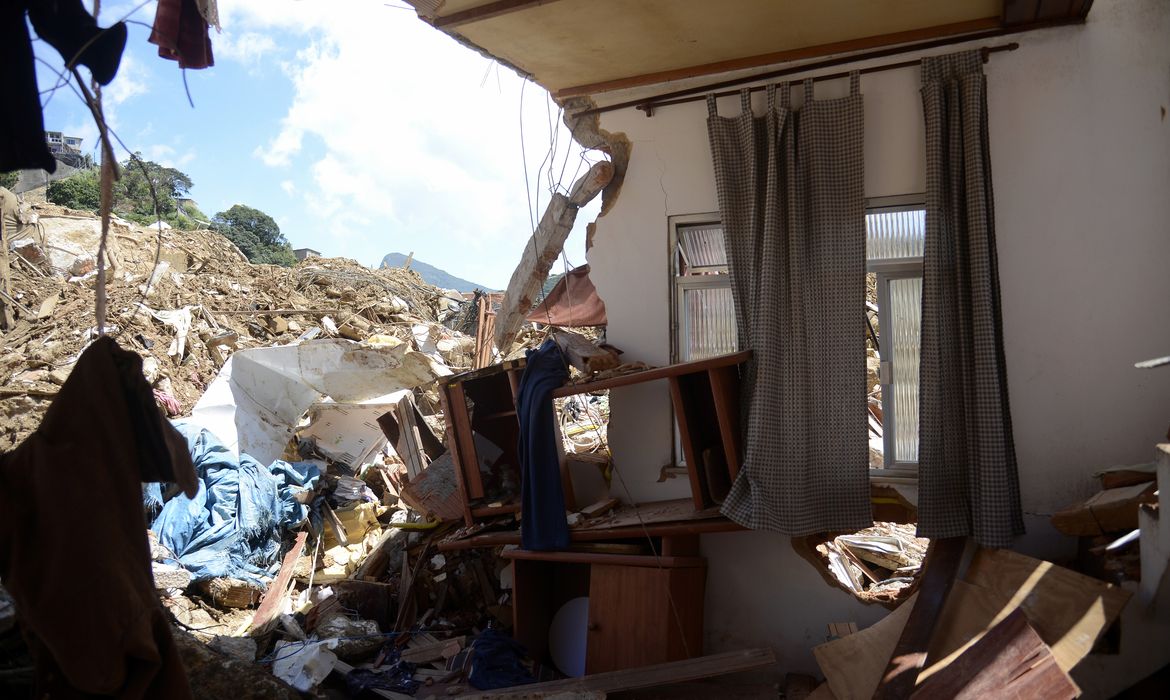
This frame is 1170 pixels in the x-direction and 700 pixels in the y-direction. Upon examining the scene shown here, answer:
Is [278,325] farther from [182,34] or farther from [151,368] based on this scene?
[182,34]

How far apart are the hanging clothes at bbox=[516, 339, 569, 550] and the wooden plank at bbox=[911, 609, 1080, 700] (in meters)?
2.36

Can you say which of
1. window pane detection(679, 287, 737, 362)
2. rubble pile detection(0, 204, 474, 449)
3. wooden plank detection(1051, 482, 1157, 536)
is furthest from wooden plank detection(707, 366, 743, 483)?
rubble pile detection(0, 204, 474, 449)

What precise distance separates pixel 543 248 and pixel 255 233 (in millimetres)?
27598

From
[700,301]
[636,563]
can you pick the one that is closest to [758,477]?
[636,563]

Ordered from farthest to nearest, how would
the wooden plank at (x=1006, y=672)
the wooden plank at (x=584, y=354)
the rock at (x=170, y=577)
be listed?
the rock at (x=170, y=577) → the wooden plank at (x=584, y=354) → the wooden plank at (x=1006, y=672)

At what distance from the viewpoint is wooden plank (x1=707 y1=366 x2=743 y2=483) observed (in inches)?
174

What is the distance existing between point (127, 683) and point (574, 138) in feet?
14.0

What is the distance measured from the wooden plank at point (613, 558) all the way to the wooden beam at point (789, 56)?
3172 mm

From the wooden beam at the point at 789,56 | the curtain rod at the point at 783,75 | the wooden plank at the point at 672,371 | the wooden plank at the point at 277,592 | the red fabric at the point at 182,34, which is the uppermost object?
the wooden beam at the point at 789,56

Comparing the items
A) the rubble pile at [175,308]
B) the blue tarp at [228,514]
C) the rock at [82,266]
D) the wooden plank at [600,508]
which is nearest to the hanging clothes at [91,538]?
the wooden plank at [600,508]

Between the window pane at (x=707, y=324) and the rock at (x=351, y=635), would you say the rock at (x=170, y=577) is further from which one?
the window pane at (x=707, y=324)

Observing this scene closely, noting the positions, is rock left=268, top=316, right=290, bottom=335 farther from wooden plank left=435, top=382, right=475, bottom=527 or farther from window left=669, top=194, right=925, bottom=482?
window left=669, top=194, right=925, bottom=482

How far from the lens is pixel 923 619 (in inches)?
150

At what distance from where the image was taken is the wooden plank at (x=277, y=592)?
6.59m
